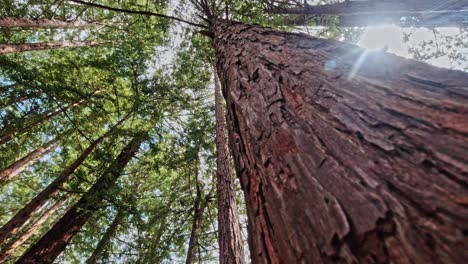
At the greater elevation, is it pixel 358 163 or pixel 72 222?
pixel 72 222

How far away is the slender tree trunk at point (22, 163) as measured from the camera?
9719 millimetres

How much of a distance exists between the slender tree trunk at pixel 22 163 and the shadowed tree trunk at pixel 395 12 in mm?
8038

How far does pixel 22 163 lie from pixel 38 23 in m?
5.26

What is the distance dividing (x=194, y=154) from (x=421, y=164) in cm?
681

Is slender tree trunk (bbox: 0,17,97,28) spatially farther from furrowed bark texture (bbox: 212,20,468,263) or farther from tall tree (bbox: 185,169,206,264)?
furrowed bark texture (bbox: 212,20,468,263)

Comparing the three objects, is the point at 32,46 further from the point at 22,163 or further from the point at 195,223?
the point at 195,223

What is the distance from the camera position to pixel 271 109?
1145 mm

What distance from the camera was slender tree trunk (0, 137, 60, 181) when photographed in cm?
972

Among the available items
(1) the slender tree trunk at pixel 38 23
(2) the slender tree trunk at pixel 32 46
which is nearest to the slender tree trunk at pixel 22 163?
(2) the slender tree trunk at pixel 32 46

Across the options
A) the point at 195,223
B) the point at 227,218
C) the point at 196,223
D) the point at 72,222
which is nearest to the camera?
the point at 227,218

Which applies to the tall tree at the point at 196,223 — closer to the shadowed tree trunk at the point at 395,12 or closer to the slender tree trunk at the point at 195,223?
the slender tree trunk at the point at 195,223

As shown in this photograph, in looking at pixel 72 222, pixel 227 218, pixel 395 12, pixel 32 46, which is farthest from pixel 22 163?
pixel 395 12

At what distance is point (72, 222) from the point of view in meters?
6.75

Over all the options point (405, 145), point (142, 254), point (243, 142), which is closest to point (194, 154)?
point (142, 254)
